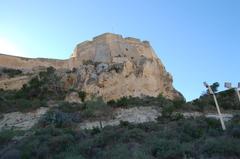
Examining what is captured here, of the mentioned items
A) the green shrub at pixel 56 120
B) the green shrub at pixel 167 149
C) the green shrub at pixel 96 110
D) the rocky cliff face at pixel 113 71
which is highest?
the rocky cliff face at pixel 113 71

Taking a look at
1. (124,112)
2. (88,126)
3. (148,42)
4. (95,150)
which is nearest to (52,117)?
(88,126)

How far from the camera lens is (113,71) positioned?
1686 inches

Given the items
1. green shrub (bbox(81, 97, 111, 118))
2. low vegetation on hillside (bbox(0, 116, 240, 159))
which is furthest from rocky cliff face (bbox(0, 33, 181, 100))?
low vegetation on hillside (bbox(0, 116, 240, 159))

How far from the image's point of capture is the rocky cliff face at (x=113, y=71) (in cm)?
4100

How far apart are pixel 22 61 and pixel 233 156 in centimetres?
4984

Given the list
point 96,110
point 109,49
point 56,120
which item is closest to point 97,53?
point 109,49

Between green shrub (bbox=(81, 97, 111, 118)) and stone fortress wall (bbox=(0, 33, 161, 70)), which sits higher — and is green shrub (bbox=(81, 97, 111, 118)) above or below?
below

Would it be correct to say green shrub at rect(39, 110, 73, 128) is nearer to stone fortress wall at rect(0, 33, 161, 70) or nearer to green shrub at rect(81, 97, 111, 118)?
green shrub at rect(81, 97, 111, 118)

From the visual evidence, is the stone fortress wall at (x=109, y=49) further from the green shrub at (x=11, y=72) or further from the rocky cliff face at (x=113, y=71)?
the green shrub at (x=11, y=72)

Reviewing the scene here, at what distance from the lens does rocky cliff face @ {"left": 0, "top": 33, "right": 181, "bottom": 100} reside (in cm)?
4100

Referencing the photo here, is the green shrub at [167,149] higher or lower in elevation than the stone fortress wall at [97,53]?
lower

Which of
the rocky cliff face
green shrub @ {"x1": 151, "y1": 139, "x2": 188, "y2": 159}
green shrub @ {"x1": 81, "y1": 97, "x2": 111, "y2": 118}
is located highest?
the rocky cliff face

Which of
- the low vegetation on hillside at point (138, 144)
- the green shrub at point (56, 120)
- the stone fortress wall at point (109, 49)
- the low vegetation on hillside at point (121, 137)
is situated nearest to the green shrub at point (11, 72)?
the stone fortress wall at point (109, 49)

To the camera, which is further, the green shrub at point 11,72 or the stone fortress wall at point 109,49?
the stone fortress wall at point 109,49
